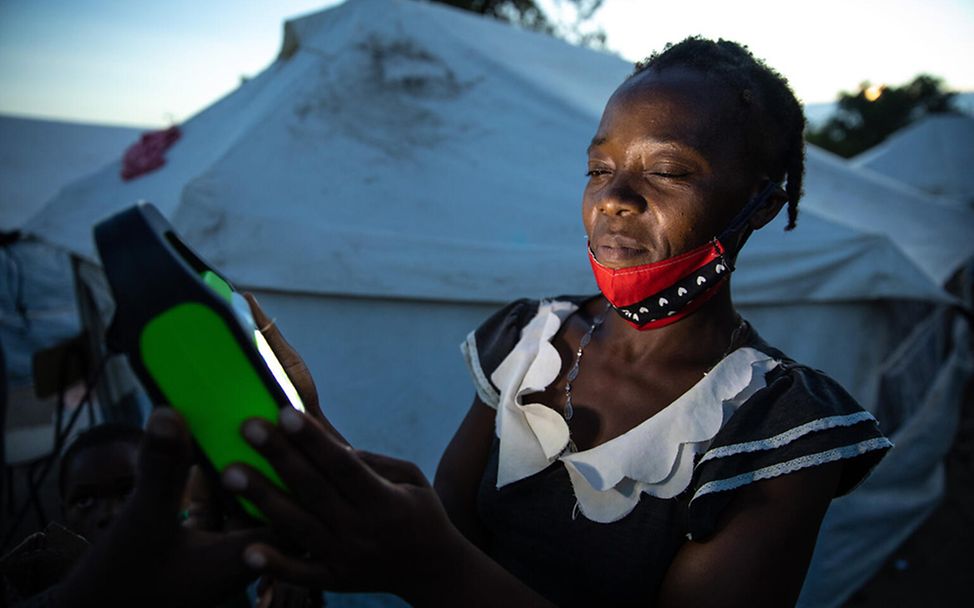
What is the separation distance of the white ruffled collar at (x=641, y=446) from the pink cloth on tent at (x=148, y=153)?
13.2ft

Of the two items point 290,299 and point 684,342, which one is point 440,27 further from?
point 684,342

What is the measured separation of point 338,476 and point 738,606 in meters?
0.70

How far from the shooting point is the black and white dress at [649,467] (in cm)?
108

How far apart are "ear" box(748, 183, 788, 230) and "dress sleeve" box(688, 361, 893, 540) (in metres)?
0.32

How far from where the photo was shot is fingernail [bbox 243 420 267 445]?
24.4 inches

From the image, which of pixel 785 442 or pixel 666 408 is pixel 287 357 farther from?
pixel 785 442

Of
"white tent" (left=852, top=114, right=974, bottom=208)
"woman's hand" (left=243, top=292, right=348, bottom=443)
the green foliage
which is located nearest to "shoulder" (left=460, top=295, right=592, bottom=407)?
"woman's hand" (left=243, top=292, right=348, bottom=443)

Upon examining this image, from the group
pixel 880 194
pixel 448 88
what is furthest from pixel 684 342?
Result: pixel 880 194

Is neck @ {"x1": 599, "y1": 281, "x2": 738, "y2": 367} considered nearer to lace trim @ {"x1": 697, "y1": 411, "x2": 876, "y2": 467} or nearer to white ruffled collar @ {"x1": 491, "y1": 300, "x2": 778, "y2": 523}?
white ruffled collar @ {"x1": 491, "y1": 300, "x2": 778, "y2": 523}

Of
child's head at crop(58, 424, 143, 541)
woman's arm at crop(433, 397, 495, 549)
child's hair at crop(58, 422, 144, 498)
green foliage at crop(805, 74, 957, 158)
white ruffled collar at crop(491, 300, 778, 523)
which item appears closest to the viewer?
white ruffled collar at crop(491, 300, 778, 523)

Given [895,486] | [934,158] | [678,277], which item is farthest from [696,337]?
[934,158]

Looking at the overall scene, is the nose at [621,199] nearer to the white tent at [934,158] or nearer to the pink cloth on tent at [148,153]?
the pink cloth on tent at [148,153]

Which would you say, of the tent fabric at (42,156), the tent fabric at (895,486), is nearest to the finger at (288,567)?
the tent fabric at (895,486)

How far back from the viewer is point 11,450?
529 centimetres
